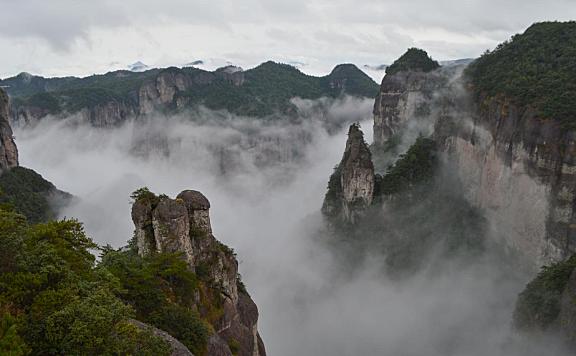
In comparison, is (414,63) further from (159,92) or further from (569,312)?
(159,92)

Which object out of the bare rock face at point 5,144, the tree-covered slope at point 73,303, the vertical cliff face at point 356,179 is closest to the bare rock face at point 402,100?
the vertical cliff face at point 356,179

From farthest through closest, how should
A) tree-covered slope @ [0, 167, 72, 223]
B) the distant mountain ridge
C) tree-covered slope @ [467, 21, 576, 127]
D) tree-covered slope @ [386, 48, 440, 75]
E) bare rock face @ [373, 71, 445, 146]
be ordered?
the distant mountain ridge → tree-covered slope @ [386, 48, 440, 75] → bare rock face @ [373, 71, 445, 146] → tree-covered slope @ [0, 167, 72, 223] → tree-covered slope @ [467, 21, 576, 127]

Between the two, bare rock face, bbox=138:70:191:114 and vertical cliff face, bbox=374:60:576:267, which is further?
bare rock face, bbox=138:70:191:114

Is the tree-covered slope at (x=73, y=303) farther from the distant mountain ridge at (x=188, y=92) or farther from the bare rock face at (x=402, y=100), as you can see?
the distant mountain ridge at (x=188, y=92)

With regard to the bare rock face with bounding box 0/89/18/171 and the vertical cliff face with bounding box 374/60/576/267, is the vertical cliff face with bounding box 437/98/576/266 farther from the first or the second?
the bare rock face with bounding box 0/89/18/171

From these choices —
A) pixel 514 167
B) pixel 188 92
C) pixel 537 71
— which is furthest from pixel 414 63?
pixel 188 92

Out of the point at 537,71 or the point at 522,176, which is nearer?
the point at 522,176

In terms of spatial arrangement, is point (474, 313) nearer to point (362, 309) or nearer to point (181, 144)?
Result: point (362, 309)

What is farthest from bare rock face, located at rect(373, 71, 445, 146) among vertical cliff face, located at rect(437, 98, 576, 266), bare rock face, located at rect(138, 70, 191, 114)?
bare rock face, located at rect(138, 70, 191, 114)
